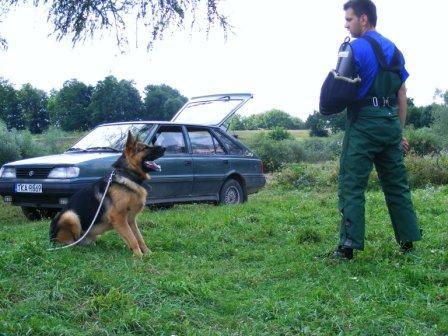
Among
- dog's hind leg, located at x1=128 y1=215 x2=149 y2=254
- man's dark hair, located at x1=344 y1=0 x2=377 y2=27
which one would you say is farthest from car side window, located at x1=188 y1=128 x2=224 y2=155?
man's dark hair, located at x1=344 y1=0 x2=377 y2=27

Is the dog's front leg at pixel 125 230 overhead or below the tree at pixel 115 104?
below

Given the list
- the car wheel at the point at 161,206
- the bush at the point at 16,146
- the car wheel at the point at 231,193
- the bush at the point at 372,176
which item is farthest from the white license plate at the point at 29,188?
the bush at the point at 372,176

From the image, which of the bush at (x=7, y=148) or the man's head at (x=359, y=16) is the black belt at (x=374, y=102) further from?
the bush at (x=7, y=148)

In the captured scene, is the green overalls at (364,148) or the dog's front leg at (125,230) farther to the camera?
the dog's front leg at (125,230)

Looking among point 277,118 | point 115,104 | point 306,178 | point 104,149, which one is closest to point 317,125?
point 277,118

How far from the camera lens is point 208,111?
11664 millimetres

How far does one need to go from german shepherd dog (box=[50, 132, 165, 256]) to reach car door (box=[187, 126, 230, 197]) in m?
3.88

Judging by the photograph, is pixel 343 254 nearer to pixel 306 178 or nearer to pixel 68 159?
pixel 68 159

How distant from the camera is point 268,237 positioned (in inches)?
265

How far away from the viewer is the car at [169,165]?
838 centimetres

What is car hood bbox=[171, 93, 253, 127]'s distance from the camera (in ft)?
36.8

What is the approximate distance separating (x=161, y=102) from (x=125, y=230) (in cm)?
1251

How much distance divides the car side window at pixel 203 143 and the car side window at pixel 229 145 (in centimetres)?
14

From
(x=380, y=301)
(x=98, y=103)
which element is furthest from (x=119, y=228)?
(x=98, y=103)
